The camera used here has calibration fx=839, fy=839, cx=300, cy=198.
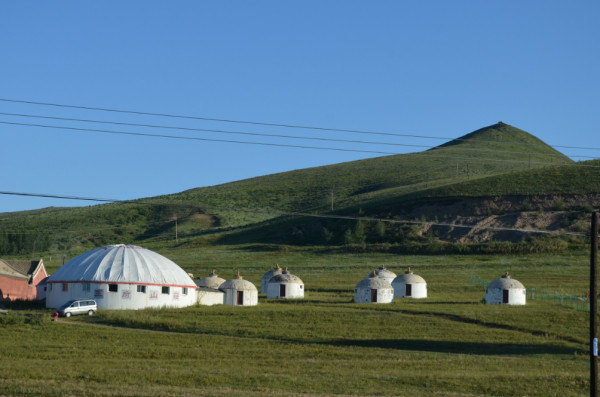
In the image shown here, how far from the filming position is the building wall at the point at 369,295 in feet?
230

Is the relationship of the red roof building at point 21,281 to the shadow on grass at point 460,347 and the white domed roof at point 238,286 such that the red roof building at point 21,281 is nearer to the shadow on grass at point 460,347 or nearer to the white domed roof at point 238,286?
the white domed roof at point 238,286

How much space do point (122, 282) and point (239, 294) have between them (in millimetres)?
10040

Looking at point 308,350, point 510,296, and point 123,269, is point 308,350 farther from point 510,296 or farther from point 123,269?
point 510,296

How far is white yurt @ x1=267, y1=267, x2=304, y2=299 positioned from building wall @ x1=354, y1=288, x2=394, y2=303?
5.91 m

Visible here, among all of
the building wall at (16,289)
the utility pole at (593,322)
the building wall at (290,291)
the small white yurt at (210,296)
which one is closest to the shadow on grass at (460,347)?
the utility pole at (593,322)

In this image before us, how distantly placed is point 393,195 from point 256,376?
435 ft

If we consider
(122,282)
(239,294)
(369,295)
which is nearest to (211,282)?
(239,294)

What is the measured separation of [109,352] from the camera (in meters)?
43.2

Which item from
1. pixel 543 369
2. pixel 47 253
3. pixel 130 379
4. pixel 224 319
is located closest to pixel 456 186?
pixel 47 253

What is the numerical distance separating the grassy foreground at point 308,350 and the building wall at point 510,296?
4.85 feet

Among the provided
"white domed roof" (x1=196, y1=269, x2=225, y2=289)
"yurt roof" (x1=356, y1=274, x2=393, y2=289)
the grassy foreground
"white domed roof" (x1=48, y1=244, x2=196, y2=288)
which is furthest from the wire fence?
"white domed roof" (x1=48, y1=244, x2=196, y2=288)

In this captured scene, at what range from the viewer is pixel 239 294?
68.1 metres

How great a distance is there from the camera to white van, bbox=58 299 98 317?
57.4m

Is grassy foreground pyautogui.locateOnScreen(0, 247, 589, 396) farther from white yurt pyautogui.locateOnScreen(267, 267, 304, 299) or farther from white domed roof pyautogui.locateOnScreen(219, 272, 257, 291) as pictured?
white domed roof pyautogui.locateOnScreen(219, 272, 257, 291)
